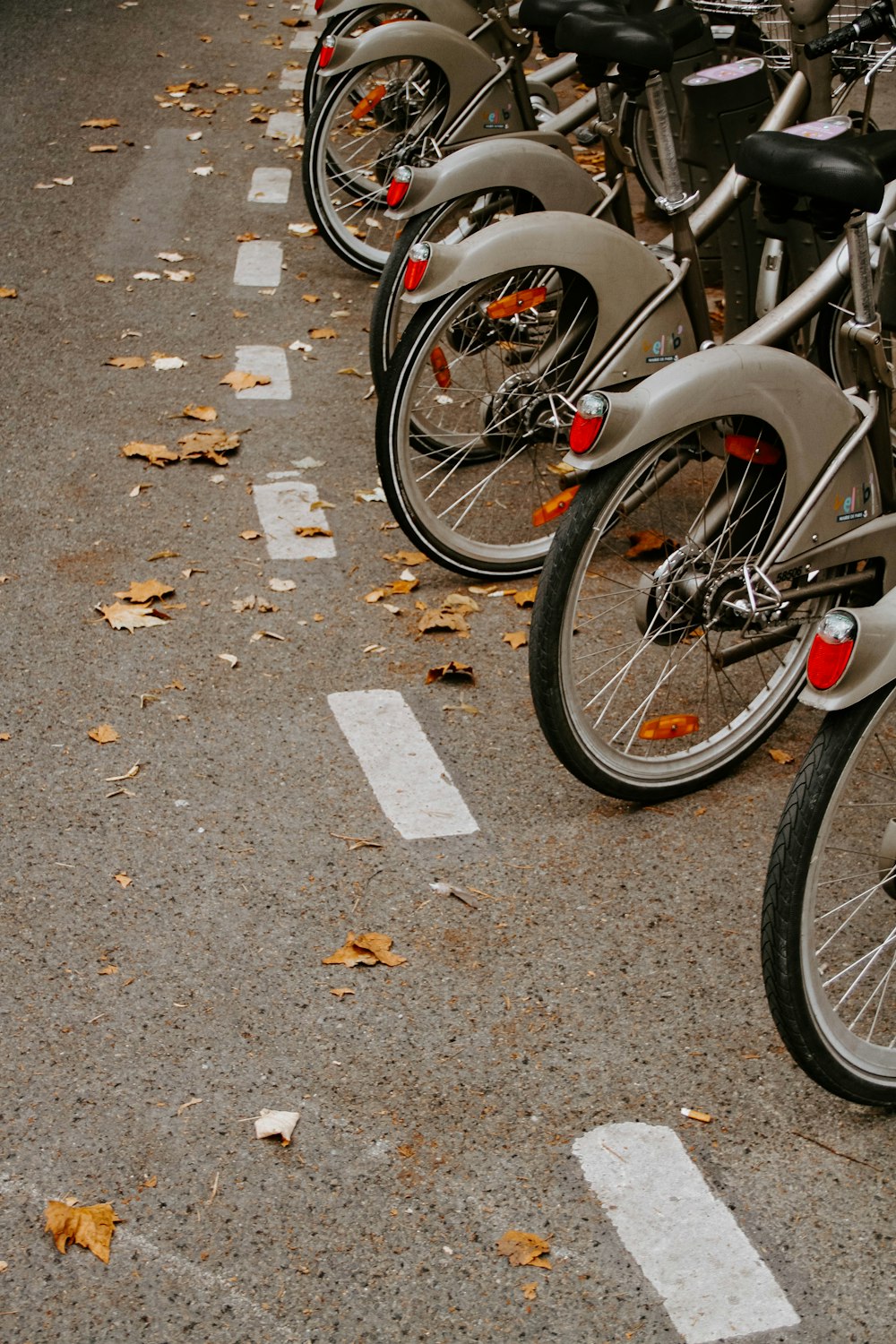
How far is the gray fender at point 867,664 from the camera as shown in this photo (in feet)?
8.23

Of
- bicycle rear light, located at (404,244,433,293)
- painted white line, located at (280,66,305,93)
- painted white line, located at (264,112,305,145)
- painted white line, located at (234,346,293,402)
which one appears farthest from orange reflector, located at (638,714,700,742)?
painted white line, located at (280,66,305,93)

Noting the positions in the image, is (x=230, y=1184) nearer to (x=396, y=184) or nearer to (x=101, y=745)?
(x=101, y=745)

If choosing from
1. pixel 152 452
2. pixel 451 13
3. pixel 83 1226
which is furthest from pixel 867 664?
pixel 451 13

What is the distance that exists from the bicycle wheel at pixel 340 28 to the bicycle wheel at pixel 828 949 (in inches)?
185

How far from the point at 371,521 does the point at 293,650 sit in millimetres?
865

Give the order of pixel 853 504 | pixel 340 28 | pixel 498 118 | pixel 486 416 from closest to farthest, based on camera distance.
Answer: pixel 853 504, pixel 486 416, pixel 498 118, pixel 340 28

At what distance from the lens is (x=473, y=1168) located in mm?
2785

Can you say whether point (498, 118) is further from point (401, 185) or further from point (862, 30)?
point (862, 30)

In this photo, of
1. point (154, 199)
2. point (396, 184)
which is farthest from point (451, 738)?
point (154, 199)

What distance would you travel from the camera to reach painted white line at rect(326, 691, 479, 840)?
3732 millimetres

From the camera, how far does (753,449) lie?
3549 millimetres

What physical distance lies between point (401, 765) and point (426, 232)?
5.92ft

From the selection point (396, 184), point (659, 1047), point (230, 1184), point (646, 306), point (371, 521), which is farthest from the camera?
point (371, 521)

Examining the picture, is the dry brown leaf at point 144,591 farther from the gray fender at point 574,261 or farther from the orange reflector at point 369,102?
the orange reflector at point 369,102
